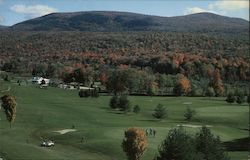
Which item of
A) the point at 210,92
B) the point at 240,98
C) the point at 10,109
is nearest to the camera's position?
the point at 10,109

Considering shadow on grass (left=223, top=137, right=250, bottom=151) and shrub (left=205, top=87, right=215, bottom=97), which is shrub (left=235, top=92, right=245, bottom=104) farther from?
shadow on grass (left=223, top=137, right=250, bottom=151)

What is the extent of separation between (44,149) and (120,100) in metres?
50.1

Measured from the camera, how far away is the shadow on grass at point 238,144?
65938 millimetres

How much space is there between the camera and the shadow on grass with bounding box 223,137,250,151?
2596 inches

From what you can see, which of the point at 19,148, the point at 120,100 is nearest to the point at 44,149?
the point at 19,148

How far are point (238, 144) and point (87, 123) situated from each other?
25787 mm

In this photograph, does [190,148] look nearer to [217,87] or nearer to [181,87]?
[181,87]

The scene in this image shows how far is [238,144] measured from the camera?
227 feet

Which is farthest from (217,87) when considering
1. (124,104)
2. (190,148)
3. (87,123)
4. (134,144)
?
(190,148)

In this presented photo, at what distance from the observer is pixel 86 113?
3701 inches

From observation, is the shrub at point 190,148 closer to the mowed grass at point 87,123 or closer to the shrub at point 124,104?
the mowed grass at point 87,123

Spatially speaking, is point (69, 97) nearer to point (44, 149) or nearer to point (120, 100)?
point (120, 100)

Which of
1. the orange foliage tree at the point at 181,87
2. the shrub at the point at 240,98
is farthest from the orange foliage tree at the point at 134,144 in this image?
the orange foliage tree at the point at 181,87

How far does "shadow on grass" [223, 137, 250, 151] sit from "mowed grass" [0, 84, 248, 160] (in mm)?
1900
